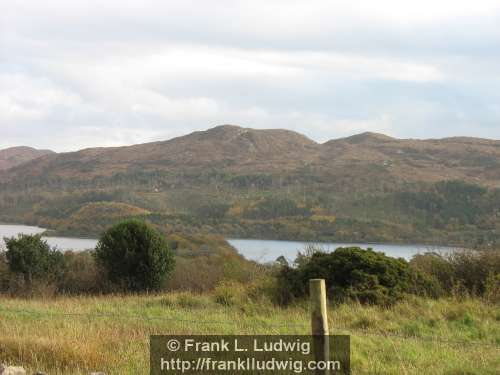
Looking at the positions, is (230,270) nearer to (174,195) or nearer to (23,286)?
(23,286)

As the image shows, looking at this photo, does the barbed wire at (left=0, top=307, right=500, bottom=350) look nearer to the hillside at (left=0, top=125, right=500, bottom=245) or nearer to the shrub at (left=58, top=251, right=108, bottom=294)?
the shrub at (left=58, top=251, right=108, bottom=294)

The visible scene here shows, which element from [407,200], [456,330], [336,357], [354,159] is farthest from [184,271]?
[354,159]

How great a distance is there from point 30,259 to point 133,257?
3128 mm

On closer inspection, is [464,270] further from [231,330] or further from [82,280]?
[82,280]

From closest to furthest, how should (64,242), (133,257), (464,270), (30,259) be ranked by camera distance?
(464,270)
(30,259)
(133,257)
(64,242)

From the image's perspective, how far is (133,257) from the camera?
68.9 ft

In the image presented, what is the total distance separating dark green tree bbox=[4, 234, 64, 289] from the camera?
2080 cm

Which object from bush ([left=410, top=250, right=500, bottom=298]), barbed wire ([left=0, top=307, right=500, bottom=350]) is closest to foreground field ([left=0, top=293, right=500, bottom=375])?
barbed wire ([left=0, top=307, right=500, bottom=350])

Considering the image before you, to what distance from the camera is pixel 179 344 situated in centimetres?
994

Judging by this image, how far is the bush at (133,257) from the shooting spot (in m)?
21.1

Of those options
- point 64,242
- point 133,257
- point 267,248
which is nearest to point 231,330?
point 133,257

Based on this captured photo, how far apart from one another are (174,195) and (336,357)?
124301 millimetres

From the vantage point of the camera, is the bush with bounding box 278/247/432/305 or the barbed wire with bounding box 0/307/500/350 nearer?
the barbed wire with bounding box 0/307/500/350

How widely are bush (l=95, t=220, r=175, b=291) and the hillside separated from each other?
32.1 ft
